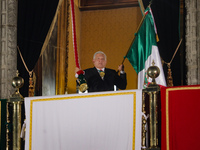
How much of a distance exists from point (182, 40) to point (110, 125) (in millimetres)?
2488

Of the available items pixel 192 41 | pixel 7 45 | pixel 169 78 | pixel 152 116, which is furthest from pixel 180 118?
pixel 7 45

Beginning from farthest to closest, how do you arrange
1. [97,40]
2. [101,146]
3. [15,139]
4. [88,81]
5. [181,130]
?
[97,40], [88,81], [15,139], [101,146], [181,130]

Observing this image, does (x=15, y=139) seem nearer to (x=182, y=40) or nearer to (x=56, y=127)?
(x=56, y=127)

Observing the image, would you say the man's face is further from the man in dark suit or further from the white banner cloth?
the white banner cloth

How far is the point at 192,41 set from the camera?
5.67 meters

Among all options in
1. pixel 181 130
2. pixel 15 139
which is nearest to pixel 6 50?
pixel 15 139

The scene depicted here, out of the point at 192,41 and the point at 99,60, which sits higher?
the point at 192,41

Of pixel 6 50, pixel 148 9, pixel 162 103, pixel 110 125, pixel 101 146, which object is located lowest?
pixel 101 146

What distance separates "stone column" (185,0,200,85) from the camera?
5.58 meters

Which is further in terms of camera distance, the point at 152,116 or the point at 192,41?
the point at 192,41

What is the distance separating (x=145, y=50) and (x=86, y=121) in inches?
101

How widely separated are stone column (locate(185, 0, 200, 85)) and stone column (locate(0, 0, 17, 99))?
121 inches

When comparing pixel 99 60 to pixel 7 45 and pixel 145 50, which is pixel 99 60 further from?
pixel 7 45

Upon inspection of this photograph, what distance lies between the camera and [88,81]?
19.1 ft
